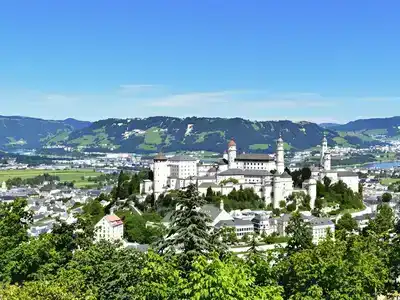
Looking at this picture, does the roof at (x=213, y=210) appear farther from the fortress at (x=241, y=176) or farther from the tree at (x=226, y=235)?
the tree at (x=226, y=235)

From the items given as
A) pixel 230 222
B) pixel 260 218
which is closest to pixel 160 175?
pixel 230 222

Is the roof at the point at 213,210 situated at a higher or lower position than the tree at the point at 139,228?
higher

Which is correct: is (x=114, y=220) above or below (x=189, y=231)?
below

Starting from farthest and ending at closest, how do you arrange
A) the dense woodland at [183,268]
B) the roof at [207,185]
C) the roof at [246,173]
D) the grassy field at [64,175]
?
the grassy field at [64,175]
the roof at [246,173]
the roof at [207,185]
the dense woodland at [183,268]

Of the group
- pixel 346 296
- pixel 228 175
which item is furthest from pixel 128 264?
pixel 228 175

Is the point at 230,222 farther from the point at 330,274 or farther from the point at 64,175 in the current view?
the point at 64,175

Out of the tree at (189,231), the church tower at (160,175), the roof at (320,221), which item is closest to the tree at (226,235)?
the tree at (189,231)

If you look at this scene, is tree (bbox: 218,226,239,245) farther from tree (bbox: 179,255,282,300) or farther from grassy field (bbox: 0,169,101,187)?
grassy field (bbox: 0,169,101,187)
